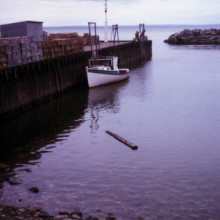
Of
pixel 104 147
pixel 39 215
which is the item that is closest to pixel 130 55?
pixel 104 147

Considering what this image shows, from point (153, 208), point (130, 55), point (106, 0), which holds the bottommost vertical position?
point (153, 208)

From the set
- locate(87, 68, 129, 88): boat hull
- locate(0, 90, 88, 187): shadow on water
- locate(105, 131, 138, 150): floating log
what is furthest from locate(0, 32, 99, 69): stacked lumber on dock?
locate(105, 131, 138, 150): floating log

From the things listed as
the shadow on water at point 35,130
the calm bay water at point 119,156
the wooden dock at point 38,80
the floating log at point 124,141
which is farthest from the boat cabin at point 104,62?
the floating log at point 124,141

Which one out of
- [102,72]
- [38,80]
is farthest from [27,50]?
[102,72]

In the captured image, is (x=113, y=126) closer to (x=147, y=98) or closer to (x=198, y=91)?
(x=147, y=98)

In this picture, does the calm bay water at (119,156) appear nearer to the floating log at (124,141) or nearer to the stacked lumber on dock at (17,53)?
the floating log at (124,141)

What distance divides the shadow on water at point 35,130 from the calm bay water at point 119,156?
6 centimetres

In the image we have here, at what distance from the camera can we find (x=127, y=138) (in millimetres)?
23141

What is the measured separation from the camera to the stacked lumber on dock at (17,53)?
91.5 feet

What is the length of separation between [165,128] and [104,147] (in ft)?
18.1

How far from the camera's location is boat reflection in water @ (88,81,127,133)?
28816 millimetres

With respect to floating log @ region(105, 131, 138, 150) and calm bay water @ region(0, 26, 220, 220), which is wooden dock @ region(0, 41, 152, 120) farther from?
floating log @ region(105, 131, 138, 150)

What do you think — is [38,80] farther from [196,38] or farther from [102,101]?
[196,38]

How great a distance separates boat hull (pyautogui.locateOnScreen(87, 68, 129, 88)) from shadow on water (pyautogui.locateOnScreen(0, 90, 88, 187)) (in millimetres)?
5563
